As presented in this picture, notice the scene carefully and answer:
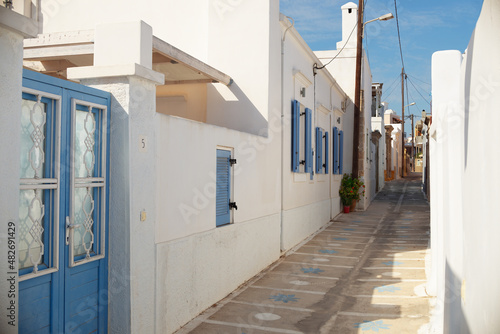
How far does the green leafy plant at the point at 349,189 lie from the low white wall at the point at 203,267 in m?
8.77

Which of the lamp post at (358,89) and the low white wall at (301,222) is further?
the lamp post at (358,89)

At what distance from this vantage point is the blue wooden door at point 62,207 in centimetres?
333

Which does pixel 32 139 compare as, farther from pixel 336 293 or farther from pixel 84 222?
pixel 336 293

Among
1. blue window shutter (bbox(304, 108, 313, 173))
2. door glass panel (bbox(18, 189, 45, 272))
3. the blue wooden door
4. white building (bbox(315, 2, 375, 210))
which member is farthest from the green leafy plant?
door glass panel (bbox(18, 189, 45, 272))

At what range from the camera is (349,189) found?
53.8 feet

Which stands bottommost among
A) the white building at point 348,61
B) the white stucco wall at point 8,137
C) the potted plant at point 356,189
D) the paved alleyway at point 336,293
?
the paved alleyway at point 336,293

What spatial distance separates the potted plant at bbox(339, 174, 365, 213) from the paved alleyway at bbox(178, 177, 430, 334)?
451 cm

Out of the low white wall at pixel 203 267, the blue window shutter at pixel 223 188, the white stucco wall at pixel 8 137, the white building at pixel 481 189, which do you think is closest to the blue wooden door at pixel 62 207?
the white stucco wall at pixel 8 137

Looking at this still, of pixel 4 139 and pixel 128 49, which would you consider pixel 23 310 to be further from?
pixel 128 49

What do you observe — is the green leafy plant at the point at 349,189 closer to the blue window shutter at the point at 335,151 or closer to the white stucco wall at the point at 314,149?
the white stucco wall at the point at 314,149

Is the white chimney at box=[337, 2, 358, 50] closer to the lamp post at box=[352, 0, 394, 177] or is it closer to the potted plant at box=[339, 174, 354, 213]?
the lamp post at box=[352, 0, 394, 177]

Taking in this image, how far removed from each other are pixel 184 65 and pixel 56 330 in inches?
174

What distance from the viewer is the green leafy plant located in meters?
16.4

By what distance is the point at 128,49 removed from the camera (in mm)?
4449
